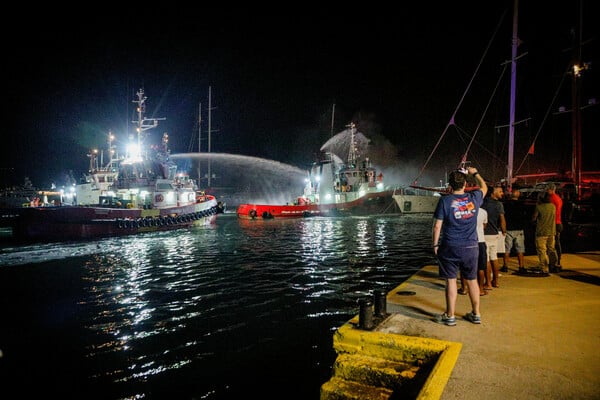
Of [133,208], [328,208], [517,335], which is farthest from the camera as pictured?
[328,208]

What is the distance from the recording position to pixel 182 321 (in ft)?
20.6

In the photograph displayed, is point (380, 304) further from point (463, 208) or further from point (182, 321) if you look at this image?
point (182, 321)

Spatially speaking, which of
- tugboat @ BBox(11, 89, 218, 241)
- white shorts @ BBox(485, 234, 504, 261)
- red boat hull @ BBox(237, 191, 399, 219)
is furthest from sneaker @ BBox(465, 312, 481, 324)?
red boat hull @ BBox(237, 191, 399, 219)

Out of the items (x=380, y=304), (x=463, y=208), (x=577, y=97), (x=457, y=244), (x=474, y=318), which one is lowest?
(x=474, y=318)

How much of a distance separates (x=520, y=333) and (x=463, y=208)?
155 cm

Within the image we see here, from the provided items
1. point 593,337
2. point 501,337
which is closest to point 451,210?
point 501,337

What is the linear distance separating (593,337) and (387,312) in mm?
2208

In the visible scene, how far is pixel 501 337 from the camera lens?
3.64 metres

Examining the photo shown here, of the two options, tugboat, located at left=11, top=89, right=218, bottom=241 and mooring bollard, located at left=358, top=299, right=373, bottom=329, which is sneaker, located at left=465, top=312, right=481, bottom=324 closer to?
mooring bollard, located at left=358, top=299, right=373, bottom=329

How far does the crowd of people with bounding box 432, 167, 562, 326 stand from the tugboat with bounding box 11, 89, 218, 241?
21.8 meters

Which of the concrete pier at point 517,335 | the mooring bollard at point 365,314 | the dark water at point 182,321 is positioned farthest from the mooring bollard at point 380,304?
the dark water at point 182,321

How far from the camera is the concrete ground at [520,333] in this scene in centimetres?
271

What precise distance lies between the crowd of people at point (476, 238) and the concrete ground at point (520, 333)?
32cm

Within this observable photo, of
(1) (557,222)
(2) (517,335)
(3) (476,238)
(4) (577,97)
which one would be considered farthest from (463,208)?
(4) (577,97)
